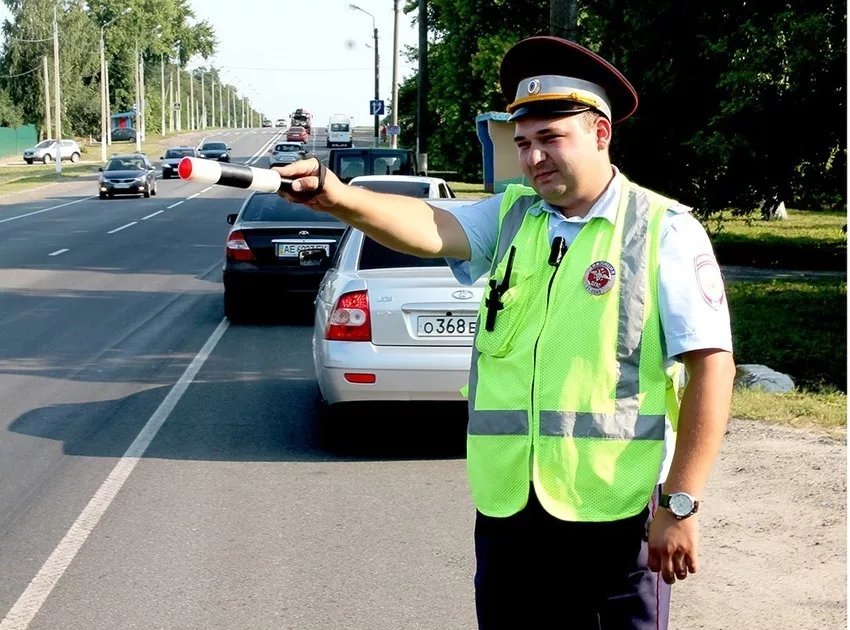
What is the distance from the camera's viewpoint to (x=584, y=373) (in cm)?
292

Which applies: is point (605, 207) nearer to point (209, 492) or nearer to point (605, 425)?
point (605, 425)

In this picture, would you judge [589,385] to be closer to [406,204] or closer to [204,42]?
[406,204]

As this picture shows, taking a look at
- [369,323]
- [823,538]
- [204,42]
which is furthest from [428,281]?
[204,42]

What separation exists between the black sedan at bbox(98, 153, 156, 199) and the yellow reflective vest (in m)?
44.8

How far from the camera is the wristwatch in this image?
2.84m

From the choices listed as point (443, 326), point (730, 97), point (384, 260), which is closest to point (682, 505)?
point (443, 326)

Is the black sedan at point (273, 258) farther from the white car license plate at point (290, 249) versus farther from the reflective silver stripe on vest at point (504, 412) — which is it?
the reflective silver stripe on vest at point (504, 412)

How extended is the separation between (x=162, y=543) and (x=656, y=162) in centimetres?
1448

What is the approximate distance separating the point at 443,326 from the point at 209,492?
1718 millimetres

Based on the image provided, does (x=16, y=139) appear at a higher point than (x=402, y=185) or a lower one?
lower

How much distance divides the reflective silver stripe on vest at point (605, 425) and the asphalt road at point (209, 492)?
2278 millimetres

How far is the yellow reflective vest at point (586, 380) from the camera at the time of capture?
2.91 metres

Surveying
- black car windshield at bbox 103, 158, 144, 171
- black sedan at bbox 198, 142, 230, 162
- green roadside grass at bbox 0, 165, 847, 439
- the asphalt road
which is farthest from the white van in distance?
the asphalt road

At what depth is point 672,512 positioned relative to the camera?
112 inches
